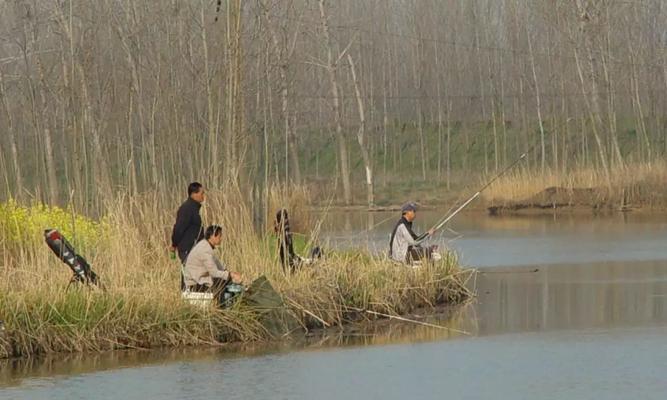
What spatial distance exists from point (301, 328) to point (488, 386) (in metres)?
4.39

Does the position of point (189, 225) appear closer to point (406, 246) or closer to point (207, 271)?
point (207, 271)

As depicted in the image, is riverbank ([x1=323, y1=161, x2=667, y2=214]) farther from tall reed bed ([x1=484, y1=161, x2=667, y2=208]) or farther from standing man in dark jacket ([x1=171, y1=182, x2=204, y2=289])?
standing man in dark jacket ([x1=171, y1=182, x2=204, y2=289])

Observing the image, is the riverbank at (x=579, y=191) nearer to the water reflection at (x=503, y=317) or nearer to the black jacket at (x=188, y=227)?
the water reflection at (x=503, y=317)

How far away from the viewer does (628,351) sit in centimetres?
1385

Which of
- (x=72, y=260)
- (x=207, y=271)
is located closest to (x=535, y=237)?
(x=207, y=271)

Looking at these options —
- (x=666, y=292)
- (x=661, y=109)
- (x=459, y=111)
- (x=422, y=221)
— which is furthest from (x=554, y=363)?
(x=459, y=111)

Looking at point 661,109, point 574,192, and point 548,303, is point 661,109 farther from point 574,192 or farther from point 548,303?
point 548,303

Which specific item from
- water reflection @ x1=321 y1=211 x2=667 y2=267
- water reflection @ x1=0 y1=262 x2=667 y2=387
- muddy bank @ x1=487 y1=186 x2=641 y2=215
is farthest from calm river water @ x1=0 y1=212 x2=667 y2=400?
muddy bank @ x1=487 y1=186 x2=641 y2=215

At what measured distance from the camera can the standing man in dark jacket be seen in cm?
1619

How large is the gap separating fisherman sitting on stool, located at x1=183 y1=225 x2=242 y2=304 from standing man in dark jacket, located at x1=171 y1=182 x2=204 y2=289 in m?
0.96

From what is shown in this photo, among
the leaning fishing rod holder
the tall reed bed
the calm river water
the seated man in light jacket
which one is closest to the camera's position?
the calm river water

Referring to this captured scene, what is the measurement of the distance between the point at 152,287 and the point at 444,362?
333 cm

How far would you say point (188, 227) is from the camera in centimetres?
1620

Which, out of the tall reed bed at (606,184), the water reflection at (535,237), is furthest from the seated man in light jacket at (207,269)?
the tall reed bed at (606,184)
